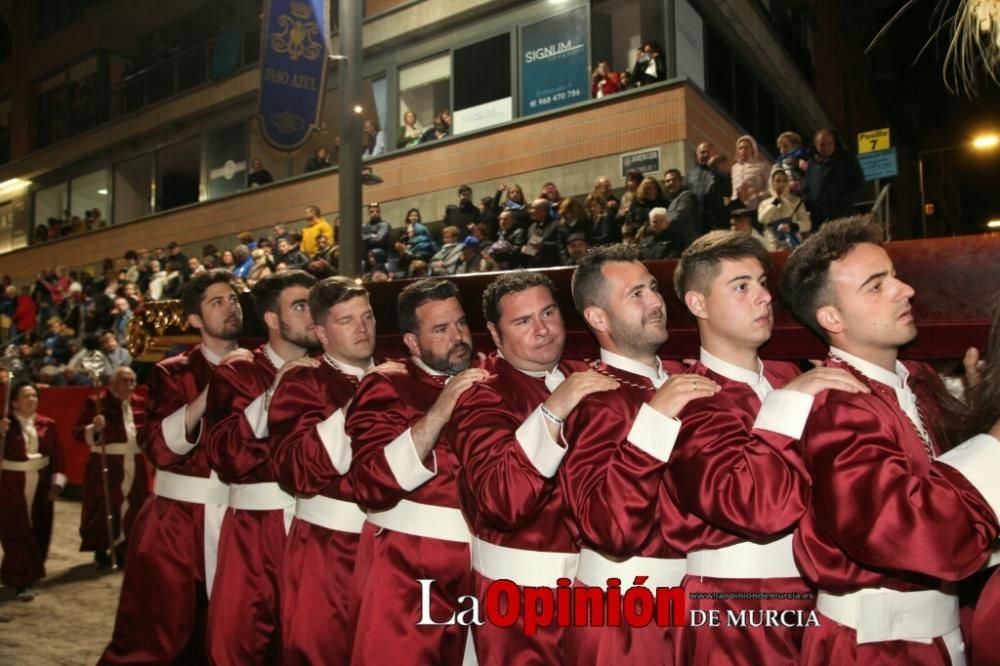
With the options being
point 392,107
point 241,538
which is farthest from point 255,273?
point 241,538

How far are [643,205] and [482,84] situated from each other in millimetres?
6943

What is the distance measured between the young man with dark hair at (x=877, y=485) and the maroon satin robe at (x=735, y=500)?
0.08 metres

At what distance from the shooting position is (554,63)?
462 inches

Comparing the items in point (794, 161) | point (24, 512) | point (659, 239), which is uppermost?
point (794, 161)

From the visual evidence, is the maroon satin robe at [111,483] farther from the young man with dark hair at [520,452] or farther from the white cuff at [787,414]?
the white cuff at [787,414]

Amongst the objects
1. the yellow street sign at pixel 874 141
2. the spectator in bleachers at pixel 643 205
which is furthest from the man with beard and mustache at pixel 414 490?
the yellow street sign at pixel 874 141

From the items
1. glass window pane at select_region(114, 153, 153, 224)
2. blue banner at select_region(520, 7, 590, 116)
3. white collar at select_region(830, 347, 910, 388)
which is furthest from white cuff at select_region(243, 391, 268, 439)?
glass window pane at select_region(114, 153, 153, 224)

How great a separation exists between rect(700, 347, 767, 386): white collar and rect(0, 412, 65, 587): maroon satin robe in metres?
6.16

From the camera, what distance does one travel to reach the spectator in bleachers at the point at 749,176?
256 inches

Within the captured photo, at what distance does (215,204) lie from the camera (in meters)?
17.2

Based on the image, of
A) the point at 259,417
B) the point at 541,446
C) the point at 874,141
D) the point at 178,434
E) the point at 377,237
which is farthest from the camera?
the point at 377,237

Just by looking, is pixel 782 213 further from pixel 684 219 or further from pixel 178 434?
pixel 178 434

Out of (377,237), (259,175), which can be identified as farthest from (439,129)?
(259,175)

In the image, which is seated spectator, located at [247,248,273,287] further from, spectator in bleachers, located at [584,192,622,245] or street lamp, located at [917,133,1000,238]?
street lamp, located at [917,133,1000,238]
